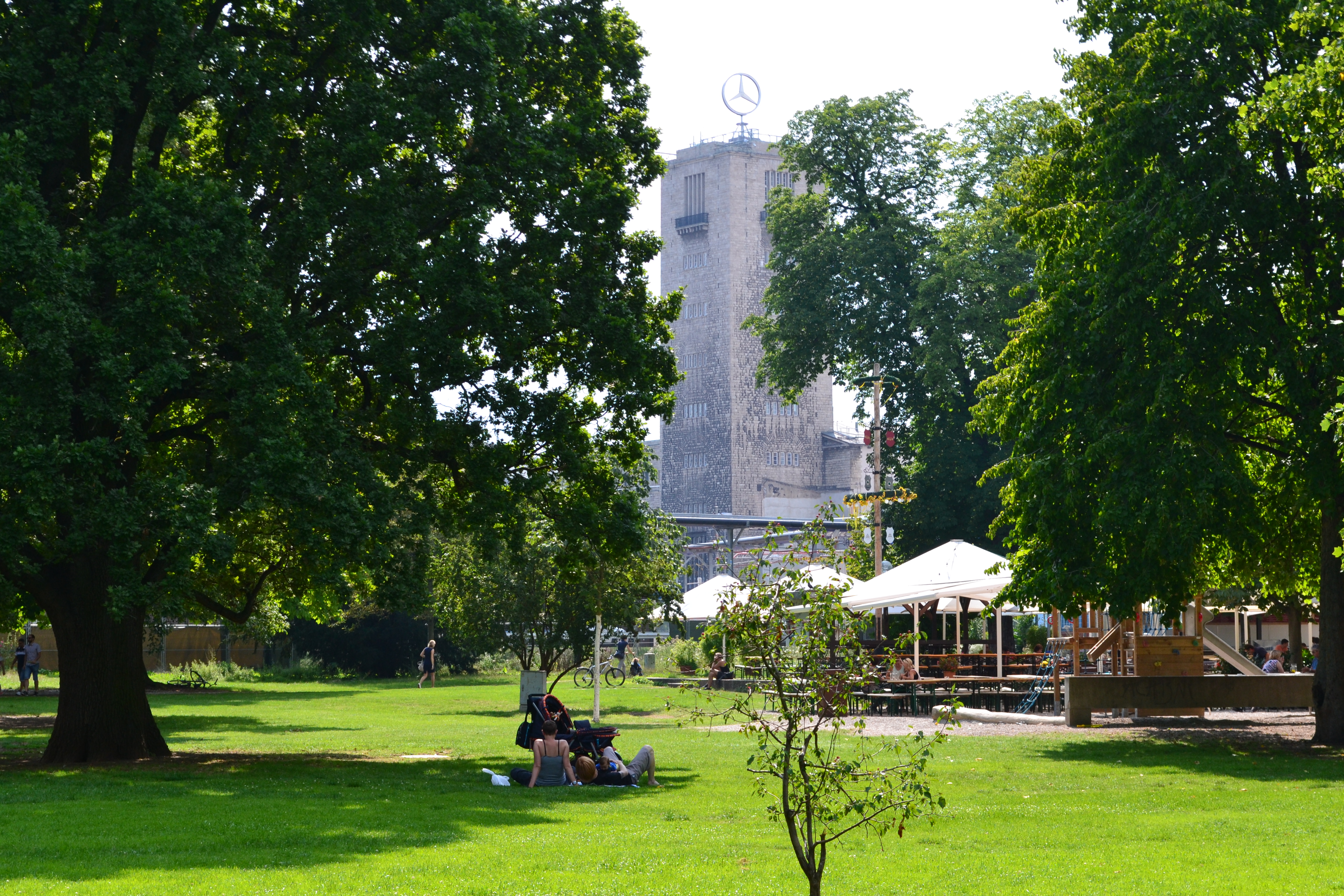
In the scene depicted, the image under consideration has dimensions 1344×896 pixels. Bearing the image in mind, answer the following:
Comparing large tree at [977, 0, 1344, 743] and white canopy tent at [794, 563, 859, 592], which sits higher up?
large tree at [977, 0, 1344, 743]

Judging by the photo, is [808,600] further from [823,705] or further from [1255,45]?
[1255,45]

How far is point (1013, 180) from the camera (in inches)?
1018

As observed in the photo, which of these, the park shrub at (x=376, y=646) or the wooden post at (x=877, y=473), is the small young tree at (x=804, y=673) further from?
the park shrub at (x=376, y=646)

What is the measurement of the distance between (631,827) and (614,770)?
12.5ft

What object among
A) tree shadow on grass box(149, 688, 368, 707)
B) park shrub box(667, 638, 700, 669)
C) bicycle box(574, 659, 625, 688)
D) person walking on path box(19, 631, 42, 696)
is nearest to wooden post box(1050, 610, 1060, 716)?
bicycle box(574, 659, 625, 688)

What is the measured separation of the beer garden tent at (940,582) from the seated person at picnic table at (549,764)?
41.3 ft

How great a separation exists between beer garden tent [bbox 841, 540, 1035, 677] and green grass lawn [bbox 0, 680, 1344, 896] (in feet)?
23.1

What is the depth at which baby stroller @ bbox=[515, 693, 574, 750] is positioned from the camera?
51.6 ft

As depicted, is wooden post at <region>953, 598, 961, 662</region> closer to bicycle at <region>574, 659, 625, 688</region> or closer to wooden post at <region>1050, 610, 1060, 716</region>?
wooden post at <region>1050, 610, 1060, 716</region>

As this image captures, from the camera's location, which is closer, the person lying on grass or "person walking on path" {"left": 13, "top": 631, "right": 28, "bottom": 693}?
the person lying on grass

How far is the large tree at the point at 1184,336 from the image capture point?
19.8 meters

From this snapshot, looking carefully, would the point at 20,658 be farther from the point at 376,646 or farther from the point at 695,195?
the point at 695,195

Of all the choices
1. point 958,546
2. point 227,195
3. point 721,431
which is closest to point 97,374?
point 227,195

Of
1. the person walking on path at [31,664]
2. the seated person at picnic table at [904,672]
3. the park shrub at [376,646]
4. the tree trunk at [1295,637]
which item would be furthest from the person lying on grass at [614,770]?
the park shrub at [376,646]
